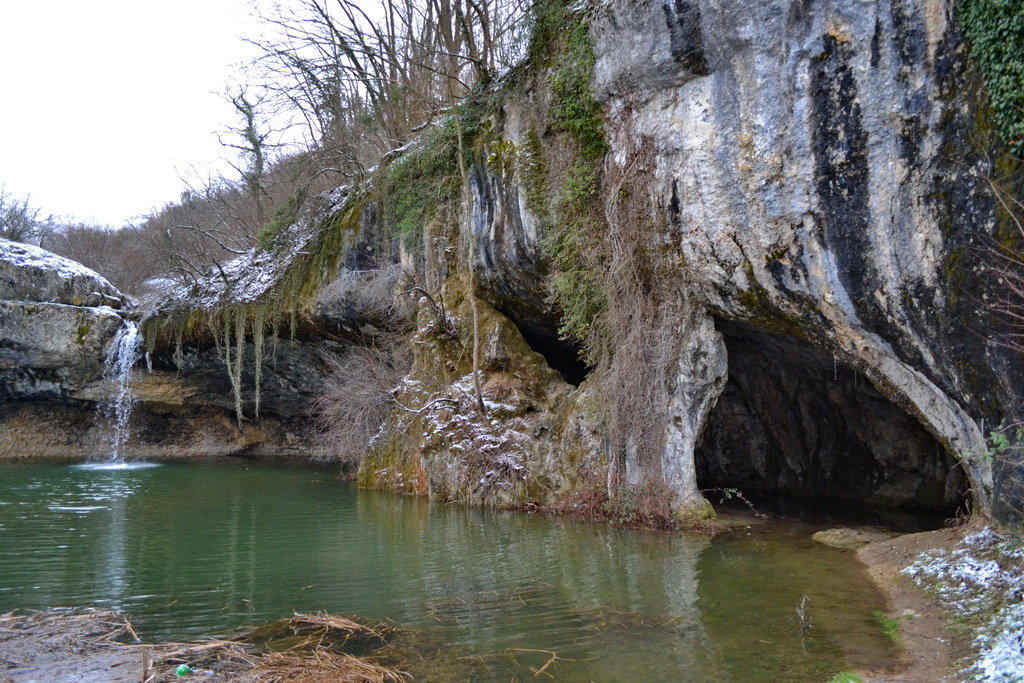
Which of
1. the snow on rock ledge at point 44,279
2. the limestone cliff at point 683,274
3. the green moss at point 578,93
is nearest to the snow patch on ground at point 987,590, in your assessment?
the limestone cliff at point 683,274

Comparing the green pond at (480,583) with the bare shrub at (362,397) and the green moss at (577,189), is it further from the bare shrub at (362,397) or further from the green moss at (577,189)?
the bare shrub at (362,397)

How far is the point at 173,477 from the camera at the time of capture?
16156mm

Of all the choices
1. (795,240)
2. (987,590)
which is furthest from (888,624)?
(795,240)

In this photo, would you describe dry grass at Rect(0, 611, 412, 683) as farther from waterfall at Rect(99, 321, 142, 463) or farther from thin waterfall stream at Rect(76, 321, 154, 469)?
waterfall at Rect(99, 321, 142, 463)

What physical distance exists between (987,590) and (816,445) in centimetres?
766

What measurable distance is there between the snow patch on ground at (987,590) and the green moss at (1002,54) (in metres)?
3.37

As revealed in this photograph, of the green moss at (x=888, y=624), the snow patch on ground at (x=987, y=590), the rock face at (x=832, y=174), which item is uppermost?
the rock face at (x=832, y=174)

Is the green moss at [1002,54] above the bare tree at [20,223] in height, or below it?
below

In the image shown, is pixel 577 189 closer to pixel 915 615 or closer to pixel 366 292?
pixel 366 292

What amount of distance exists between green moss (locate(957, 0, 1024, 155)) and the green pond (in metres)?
4.14

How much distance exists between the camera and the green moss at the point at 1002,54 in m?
6.05

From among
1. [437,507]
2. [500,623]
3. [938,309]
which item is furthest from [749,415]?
[500,623]

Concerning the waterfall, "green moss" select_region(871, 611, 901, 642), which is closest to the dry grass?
"green moss" select_region(871, 611, 901, 642)

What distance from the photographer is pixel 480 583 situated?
724 centimetres
